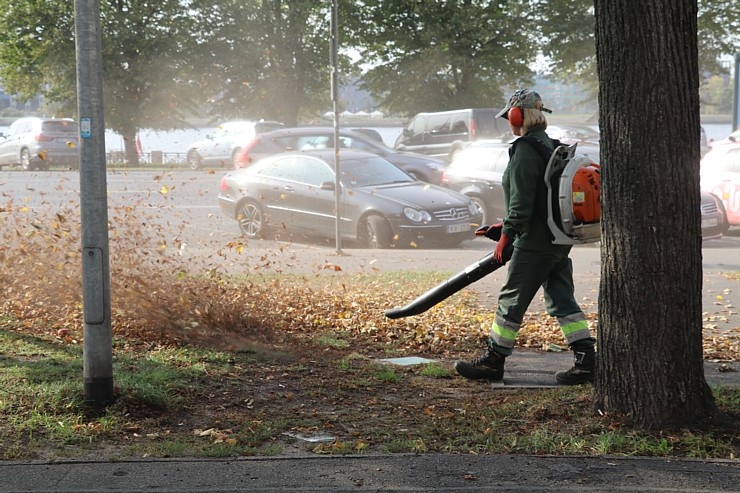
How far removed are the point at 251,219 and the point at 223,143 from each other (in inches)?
791

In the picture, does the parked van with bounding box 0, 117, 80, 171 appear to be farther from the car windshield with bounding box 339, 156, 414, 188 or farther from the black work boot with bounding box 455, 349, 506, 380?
the black work boot with bounding box 455, 349, 506, 380

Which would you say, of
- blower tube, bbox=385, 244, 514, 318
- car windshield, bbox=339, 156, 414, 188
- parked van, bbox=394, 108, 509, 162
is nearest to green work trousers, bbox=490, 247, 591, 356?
blower tube, bbox=385, 244, 514, 318

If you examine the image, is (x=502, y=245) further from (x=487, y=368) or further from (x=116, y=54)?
(x=116, y=54)

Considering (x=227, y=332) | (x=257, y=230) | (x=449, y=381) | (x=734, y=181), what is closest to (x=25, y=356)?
(x=227, y=332)

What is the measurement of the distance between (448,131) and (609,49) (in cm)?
2184

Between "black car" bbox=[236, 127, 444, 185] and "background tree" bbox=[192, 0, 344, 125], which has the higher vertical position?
"background tree" bbox=[192, 0, 344, 125]

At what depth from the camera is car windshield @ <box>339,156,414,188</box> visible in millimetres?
15438

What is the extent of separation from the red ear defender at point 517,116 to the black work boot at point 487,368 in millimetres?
1457

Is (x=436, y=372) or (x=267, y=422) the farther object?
(x=436, y=372)

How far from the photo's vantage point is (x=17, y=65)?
41281mm

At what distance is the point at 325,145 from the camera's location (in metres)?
23.8

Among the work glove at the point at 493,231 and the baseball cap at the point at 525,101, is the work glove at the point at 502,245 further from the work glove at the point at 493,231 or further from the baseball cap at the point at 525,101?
the baseball cap at the point at 525,101

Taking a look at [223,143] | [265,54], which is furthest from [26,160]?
[265,54]

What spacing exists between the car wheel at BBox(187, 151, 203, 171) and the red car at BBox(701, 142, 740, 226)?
2261cm
